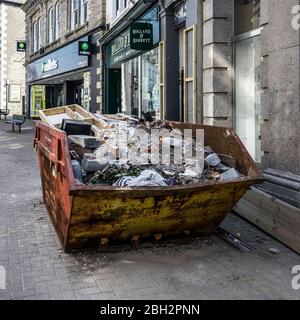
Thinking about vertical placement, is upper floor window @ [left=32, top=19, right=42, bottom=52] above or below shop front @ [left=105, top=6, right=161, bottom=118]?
above

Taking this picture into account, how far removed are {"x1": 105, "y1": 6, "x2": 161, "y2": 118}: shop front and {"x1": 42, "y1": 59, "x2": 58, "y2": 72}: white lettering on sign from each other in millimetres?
7670

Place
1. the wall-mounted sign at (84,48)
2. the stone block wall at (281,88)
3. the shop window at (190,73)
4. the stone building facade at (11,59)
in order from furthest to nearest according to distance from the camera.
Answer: the stone building facade at (11,59) < the wall-mounted sign at (84,48) < the shop window at (190,73) < the stone block wall at (281,88)

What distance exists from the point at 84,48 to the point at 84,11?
261cm

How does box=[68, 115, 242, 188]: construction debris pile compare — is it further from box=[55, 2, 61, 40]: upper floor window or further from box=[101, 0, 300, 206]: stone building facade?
box=[55, 2, 61, 40]: upper floor window

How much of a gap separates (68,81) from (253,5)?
1951 cm

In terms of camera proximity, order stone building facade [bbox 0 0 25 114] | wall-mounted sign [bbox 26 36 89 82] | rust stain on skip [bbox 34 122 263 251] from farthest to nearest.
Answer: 1. stone building facade [bbox 0 0 25 114]
2. wall-mounted sign [bbox 26 36 89 82]
3. rust stain on skip [bbox 34 122 263 251]

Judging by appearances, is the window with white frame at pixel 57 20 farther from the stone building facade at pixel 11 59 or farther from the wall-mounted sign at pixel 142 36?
the stone building facade at pixel 11 59

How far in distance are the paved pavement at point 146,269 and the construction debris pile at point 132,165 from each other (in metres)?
0.88

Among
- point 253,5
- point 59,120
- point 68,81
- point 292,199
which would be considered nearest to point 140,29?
point 253,5

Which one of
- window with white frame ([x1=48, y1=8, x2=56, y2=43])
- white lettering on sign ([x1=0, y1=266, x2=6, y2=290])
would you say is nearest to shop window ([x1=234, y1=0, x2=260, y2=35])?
white lettering on sign ([x1=0, y1=266, x2=6, y2=290])

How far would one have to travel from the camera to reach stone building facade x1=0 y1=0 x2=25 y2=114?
38.3 meters

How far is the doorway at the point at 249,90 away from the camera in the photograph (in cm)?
790

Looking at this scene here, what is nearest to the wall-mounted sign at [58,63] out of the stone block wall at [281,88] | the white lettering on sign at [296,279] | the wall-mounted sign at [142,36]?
the wall-mounted sign at [142,36]
